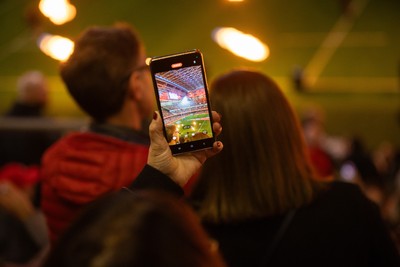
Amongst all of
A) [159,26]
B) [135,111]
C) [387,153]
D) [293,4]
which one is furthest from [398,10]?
[135,111]

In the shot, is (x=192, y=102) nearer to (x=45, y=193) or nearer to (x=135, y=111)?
(x=135, y=111)

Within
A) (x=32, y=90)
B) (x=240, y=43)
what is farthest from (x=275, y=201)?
(x=240, y=43)

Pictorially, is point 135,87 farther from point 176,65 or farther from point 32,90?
point 32,90

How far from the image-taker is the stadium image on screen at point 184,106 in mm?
1531

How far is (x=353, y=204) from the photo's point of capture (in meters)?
1.99

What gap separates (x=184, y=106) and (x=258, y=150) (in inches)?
22.0

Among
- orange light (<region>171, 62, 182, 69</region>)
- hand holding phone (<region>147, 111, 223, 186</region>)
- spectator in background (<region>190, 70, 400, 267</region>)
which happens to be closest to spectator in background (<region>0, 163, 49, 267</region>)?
spectator in background (<region>190, 70, 400, 267</region>)

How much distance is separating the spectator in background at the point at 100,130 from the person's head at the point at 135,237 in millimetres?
1105

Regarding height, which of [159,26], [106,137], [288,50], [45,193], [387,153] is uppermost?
[159,26]

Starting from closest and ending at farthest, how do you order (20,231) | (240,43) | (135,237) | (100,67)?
(135,237) < (100,67) < (20,231) < (240,43)

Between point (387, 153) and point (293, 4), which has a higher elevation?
point (293, 4)

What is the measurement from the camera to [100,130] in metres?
2.27

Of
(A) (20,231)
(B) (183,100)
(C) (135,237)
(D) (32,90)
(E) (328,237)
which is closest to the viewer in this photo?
(C) (135,237)

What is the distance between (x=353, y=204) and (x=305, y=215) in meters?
0.16
